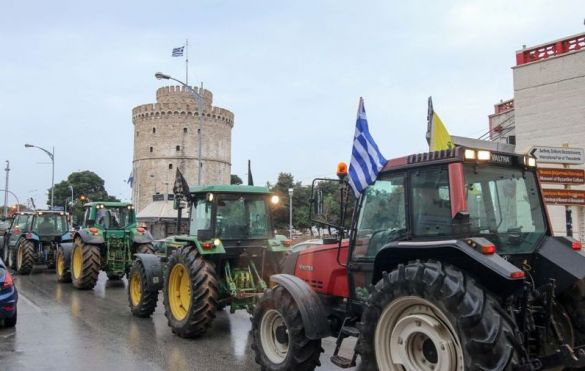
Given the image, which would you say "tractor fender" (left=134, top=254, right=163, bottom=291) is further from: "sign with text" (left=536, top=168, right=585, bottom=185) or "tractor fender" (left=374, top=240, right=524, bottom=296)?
"sign with text" (left=536, top=168, right=585, bottom=185)

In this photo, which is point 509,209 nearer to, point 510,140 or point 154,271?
point 154,271

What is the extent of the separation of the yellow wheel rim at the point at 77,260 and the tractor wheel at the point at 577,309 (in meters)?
11.4

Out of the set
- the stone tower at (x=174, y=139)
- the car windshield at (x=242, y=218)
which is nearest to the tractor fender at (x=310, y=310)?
the car windshield at (x=242, y=218)

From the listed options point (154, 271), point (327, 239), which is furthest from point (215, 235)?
point (327, 239)

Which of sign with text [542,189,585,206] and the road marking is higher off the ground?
sign with text [542,189,585,206]

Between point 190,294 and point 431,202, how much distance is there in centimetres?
437

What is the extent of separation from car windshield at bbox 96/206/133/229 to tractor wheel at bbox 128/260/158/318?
4.84 meters

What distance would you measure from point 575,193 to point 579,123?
3483 mm

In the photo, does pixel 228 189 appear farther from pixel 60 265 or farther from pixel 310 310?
pixel 60 265

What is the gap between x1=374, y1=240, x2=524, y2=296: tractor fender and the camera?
3553mm

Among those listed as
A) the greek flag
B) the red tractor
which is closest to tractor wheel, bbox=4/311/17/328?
the red tractor

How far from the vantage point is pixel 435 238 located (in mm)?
4242

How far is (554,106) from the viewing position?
13555mm

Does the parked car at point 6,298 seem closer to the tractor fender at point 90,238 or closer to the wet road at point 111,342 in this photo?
the wet road at point 111,342
